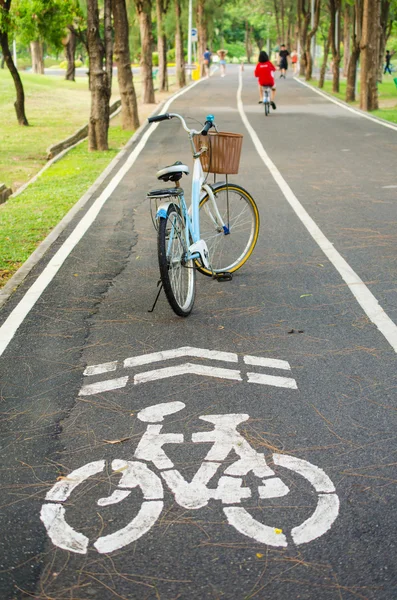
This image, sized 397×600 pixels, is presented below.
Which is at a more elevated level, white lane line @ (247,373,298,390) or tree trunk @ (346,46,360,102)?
tree trunk @ (346,46,360,102)

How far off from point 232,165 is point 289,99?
30679 mm

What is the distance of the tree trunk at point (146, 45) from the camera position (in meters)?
34.4

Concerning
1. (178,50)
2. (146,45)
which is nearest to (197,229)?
(146,45)

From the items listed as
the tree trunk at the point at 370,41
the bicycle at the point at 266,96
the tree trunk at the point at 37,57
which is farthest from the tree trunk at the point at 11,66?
the tree trunk at the point at 37,57

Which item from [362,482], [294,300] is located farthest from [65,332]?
[362,482]

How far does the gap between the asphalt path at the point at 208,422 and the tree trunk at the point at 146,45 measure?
26490 mm

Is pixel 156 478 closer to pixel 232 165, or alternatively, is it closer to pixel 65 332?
pixel 65 332

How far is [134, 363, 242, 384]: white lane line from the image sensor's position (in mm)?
5297

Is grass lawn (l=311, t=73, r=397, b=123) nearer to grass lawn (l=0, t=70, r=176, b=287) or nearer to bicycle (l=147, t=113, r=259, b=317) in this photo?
grass lawn (l=0, t=70, r=176, b=287)

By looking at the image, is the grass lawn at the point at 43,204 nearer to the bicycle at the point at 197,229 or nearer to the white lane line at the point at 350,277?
the bicycle at the point at 197,229

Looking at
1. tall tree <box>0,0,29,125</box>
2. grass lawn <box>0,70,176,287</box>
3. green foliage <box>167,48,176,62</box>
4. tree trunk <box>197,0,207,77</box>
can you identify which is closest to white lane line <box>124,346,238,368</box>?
grass lawn <box>0,70,176,287</box>

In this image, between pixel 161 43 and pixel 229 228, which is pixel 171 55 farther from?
pixel 229 228

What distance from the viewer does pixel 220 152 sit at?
23.4 feet

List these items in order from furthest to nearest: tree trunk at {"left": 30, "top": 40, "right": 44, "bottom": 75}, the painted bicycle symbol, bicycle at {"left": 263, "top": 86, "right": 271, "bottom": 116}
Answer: tree trunk at {"left": 30, "top": 40, "right": 44, "bottom": 75} < bicycle at {"left": 263, "top": 86, "right": 271, "bottom": 116} < the painted bicycle symbol
